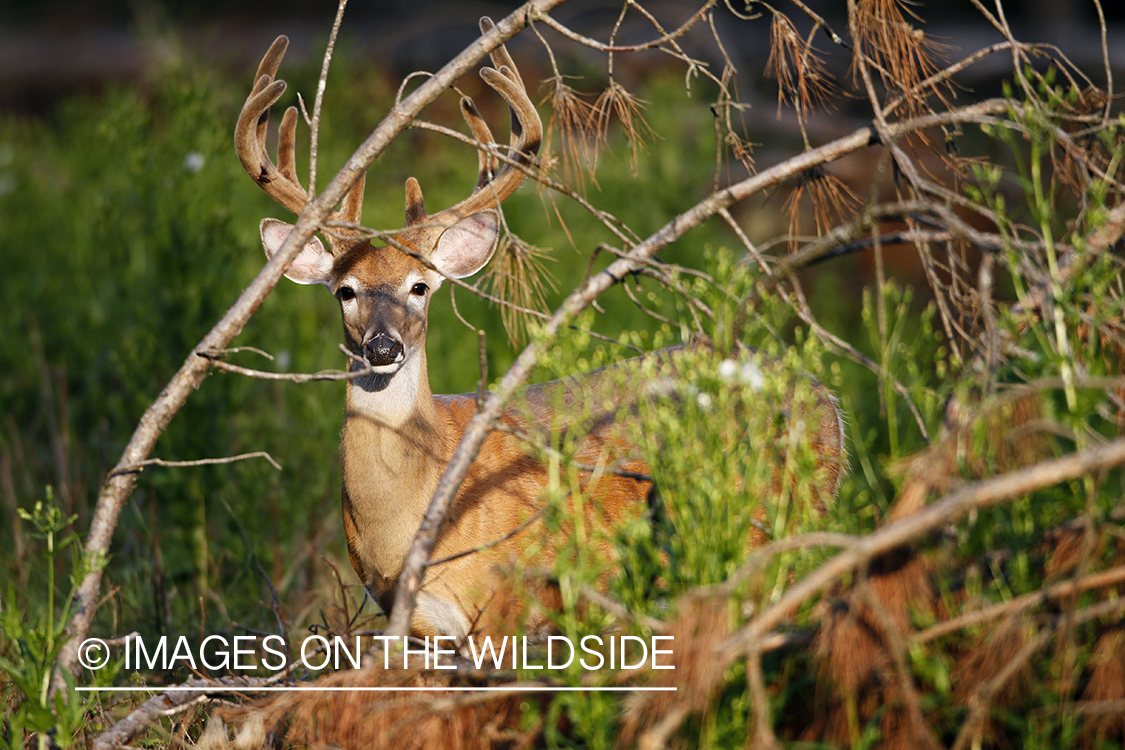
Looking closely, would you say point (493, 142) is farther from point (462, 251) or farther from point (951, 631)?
point (951, 631)

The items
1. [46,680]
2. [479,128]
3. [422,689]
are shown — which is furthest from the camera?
[479,128]

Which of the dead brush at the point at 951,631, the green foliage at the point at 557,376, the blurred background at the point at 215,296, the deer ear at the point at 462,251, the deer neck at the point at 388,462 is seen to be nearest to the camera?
the dead brush at the point at 951,631

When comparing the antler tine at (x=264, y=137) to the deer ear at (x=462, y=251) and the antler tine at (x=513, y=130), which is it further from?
the deer ear at (x=462, y=251)

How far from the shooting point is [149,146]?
5047 mm

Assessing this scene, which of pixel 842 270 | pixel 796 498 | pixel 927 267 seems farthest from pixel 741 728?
pixel 842 270

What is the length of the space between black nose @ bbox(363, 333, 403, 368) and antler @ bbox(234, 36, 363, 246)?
40 centimetres

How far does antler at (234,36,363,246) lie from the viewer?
3434mm

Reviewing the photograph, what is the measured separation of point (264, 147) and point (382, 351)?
2.98 ft

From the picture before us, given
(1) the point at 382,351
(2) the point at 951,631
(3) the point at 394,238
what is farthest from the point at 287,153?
(2) the point at 951,631

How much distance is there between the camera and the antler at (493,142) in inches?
132

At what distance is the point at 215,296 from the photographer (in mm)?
4719

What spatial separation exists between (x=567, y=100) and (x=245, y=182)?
482 cm

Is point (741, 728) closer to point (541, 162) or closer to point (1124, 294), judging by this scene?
point (1124, 294)

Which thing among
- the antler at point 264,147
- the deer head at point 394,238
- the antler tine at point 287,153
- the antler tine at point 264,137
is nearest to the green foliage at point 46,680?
the deer head at point 394,238
